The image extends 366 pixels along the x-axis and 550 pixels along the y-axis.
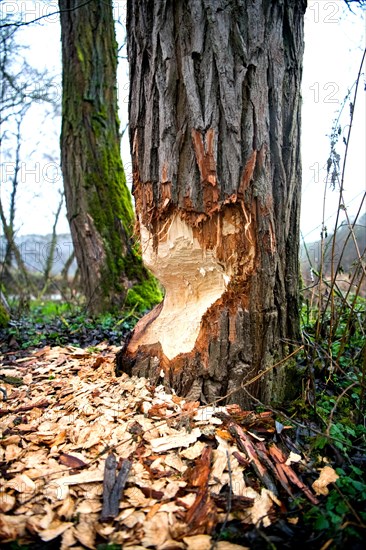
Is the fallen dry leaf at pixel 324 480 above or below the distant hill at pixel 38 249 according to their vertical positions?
below

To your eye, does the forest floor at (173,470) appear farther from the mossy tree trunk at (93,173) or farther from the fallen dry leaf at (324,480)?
the mossy tree trunk at (93,173)

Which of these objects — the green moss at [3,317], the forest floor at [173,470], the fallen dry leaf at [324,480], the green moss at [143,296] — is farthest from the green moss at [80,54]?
the fallen dry leaf at [324,480]

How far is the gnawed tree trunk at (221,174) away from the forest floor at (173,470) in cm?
24

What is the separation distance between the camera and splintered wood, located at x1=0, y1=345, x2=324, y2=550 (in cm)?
130

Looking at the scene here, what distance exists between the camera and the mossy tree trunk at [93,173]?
4438 millimetres

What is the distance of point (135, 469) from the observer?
1.54 m

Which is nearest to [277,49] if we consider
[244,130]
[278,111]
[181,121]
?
[278,111]

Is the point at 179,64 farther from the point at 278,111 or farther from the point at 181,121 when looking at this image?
the point at 278,111

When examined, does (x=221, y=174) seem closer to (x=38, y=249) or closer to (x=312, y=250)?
(x=312, y=250)

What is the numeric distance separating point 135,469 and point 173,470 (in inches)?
6.4

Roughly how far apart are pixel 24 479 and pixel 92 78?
14.7 ft

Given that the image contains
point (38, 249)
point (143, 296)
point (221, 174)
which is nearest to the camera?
point (221, 174)

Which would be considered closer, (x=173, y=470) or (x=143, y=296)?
(x=173, y=470)

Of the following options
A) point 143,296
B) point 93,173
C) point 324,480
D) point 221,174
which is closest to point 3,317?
point 143,296
